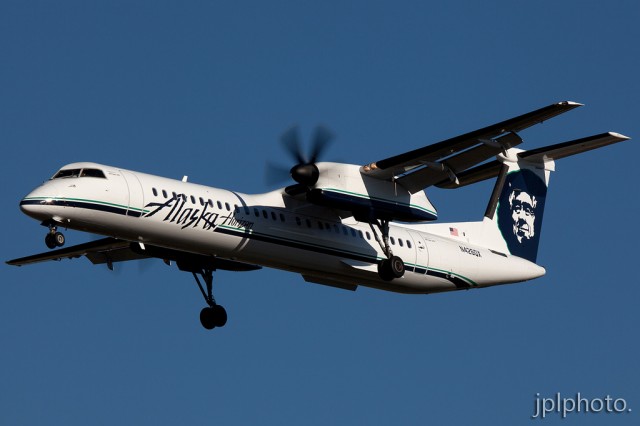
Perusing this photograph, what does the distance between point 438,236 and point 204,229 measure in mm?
5947

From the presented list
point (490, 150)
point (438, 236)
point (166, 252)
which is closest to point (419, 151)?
point (490, 150)

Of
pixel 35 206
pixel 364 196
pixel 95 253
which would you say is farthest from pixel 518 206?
pixel 35 206

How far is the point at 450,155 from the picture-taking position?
2105 centimetres

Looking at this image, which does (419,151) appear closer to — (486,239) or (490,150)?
(490,150)

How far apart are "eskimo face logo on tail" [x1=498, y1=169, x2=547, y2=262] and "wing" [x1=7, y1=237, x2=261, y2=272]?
5.75 metres

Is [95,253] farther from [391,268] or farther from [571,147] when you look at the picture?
[571,147]

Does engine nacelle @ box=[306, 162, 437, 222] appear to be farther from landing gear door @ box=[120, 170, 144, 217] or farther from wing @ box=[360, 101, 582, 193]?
landing gear door @ box=[120, 170, 144, 217]

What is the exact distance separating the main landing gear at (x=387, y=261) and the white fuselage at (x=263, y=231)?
0.98 feet

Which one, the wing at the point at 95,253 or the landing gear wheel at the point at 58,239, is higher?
the wing at the point at 95,253

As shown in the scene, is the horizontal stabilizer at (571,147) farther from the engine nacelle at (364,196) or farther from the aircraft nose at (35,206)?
the aircraft nose at (35,206)

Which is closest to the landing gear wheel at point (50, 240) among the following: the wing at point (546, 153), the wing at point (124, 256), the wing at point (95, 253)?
the wing at point (124, 256)

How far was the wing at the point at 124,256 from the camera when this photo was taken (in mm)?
22125

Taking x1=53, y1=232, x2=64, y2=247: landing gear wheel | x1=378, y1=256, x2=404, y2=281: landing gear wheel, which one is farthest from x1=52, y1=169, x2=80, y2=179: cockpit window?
x1=378, y1=256, x2=404, y2=281: landing gear wheel

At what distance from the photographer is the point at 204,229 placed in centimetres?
1988
